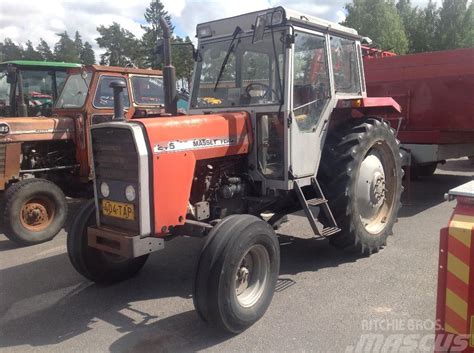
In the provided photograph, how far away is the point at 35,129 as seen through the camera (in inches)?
259

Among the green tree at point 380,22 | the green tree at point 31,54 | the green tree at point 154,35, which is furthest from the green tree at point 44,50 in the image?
the green tree at point 380,22

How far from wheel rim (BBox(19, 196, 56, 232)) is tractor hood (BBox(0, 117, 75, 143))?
0.91 metres

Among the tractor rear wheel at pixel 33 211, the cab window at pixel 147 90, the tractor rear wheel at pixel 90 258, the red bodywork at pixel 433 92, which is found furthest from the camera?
the cab window at pixel 147 90

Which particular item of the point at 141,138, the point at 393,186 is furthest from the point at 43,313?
the point at 393,186

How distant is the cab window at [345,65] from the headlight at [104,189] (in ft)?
8.51

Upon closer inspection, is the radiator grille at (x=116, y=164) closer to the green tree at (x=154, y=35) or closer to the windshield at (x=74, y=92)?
the green tree at (x=154, y=35)

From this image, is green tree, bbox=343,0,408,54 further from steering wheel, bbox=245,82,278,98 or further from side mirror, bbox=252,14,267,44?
side mirror, bbox=252,14,267,44

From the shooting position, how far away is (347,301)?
3.97 m

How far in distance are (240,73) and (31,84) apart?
681cm

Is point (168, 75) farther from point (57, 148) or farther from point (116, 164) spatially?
point (57, 148)

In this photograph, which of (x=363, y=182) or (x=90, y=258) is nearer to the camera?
(x=90, y=258)

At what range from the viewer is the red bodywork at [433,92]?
739 cm

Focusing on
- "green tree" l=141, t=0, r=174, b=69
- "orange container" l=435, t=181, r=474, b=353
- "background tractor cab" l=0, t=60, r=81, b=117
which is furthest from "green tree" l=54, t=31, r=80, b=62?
"orange container" l=435, t=181, r=474, b=353

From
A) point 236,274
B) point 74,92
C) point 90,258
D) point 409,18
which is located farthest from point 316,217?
point 409,18
